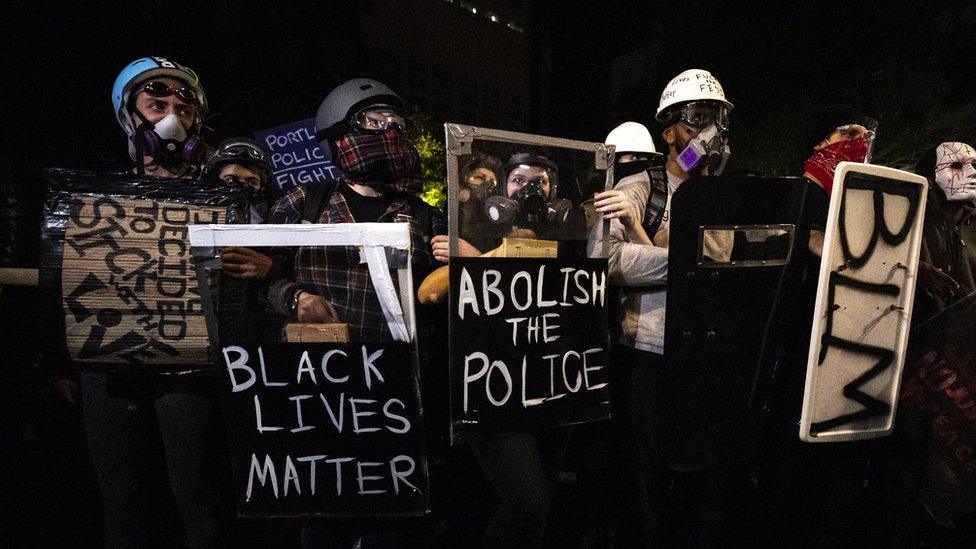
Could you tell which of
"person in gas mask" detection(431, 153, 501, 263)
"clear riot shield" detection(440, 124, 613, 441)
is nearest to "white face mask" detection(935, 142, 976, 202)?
"clear riot shield" detection(440, 124, 613, 441)

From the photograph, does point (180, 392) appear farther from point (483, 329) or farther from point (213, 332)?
point (483, 329)

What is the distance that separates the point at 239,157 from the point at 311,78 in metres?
10.4

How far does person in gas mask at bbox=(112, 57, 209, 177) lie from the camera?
8.68 ft

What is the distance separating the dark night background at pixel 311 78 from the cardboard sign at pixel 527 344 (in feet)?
6.10

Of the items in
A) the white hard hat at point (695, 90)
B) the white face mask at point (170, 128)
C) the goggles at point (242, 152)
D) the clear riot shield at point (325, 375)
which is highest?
the white hard hat at point (695, 90)

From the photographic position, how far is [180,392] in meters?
2.39

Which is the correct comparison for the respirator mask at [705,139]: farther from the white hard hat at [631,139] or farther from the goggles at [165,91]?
the white hard hat at [631,139]

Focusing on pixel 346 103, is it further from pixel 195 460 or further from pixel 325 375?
pixel 195 460

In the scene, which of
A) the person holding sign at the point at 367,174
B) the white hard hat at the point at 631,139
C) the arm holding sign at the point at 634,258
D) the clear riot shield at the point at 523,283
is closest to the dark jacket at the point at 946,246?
the arm holding sign at the point at 634,258

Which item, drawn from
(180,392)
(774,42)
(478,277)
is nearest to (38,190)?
(180,392)

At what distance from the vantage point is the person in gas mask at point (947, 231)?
119 inches

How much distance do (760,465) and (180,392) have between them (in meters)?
2.44

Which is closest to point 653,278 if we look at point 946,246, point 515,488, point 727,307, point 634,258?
point 634,258

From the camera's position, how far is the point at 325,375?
2.20 m
